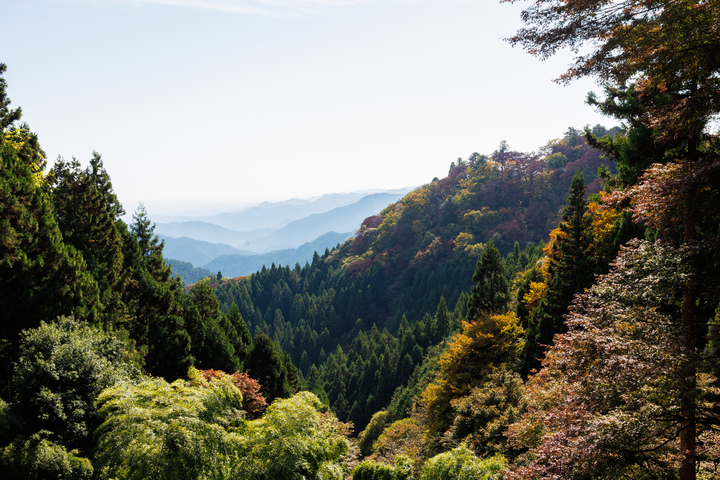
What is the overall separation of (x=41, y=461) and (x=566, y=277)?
25850 millimetres

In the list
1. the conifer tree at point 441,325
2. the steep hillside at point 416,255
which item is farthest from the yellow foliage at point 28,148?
the steep hillside at point 416,255

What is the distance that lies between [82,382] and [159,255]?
2077cm

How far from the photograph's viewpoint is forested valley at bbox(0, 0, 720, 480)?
6680 mm

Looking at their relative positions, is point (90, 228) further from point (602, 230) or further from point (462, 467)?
point (602, 230)

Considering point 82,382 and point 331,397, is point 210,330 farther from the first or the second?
point 331,397

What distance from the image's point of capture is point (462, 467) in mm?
11766

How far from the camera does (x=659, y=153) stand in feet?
55.8

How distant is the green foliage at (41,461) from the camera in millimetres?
10695

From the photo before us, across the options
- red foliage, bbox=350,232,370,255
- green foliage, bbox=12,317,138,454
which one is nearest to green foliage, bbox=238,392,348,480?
green foliage, bbox=12,317,138,454

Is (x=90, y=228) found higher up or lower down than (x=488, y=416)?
higher up

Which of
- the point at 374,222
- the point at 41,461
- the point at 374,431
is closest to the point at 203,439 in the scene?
the point at 41,461

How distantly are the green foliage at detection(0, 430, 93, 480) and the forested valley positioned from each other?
1.7 inches

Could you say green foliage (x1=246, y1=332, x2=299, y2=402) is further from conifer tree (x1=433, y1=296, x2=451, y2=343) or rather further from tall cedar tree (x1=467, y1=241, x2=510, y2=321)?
conifer tree (x1=433, y1=296, x2=451, y2=343)

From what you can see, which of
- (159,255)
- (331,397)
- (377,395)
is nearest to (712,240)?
(159,255)
